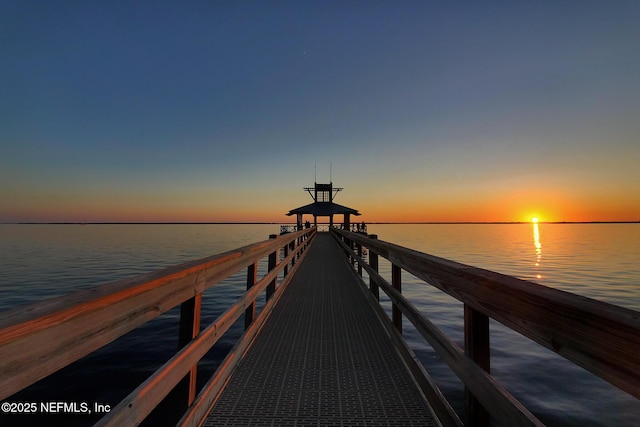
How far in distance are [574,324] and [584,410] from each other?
5916mm

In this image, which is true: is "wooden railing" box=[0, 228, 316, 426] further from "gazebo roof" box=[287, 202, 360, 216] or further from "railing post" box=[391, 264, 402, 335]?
"gazebo roof" box=[287, 202, 360, 216]

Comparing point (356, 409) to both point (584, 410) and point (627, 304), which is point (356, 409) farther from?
point (627, 304)

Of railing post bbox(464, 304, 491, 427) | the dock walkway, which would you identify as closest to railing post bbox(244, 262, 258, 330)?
the dock walkway

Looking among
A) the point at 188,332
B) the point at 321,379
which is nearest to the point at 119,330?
the point at 188,332

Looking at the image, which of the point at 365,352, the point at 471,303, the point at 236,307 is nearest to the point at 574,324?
the point at 471,303

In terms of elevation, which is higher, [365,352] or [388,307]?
[365,352]

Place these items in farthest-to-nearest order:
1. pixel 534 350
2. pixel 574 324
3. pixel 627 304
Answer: pixel 627 304
pixel 534 350
pixel 574 324

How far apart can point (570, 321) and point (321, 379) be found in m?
2.48

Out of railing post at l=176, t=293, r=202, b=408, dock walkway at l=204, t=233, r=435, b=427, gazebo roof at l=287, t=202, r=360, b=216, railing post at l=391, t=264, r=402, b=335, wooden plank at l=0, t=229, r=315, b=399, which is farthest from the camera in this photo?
gazebo roof at l=287, t=202, r=360, b=216

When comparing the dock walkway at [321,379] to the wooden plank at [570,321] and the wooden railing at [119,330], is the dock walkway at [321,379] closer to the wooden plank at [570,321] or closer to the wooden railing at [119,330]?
the wooden railing at [119,330]

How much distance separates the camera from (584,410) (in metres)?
5.09

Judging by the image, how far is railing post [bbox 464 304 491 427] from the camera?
1686 millimetres

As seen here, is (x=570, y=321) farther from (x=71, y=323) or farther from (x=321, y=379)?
(x=321, y=379)

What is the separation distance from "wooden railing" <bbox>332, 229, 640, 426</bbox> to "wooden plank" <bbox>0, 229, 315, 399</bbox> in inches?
62.2
